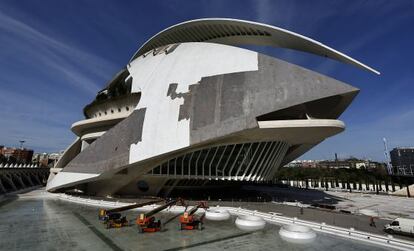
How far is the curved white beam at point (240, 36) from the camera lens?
23578 mm

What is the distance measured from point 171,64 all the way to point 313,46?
15.0m

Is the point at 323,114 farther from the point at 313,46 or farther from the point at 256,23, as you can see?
the point at 256,23

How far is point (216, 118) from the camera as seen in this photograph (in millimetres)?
21547

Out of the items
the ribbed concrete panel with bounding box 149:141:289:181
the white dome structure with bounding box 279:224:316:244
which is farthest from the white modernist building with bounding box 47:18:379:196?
the white dome structure with bounding box 279:224:316:244

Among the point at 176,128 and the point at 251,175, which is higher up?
the point at 176,128

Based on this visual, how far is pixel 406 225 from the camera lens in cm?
1509

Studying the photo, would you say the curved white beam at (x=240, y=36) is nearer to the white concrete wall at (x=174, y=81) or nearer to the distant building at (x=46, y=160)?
the white concrete wall at (x=174, y=81)

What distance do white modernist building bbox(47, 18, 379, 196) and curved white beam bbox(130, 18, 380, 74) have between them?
147 mm

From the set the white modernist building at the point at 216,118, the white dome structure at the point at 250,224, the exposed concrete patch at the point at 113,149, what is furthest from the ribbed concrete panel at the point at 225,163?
the white dome structure at the point at 250,224

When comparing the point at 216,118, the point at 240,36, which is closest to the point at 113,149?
the point at 216,118

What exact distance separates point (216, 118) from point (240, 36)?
1336 centimetres

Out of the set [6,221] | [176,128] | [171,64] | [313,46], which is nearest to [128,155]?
[176,128]

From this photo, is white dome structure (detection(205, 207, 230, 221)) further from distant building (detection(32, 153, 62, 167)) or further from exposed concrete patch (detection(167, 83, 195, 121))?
distant building (detection(32, 153, 62, 167))

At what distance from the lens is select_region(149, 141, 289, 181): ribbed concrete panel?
25578 millimetres
